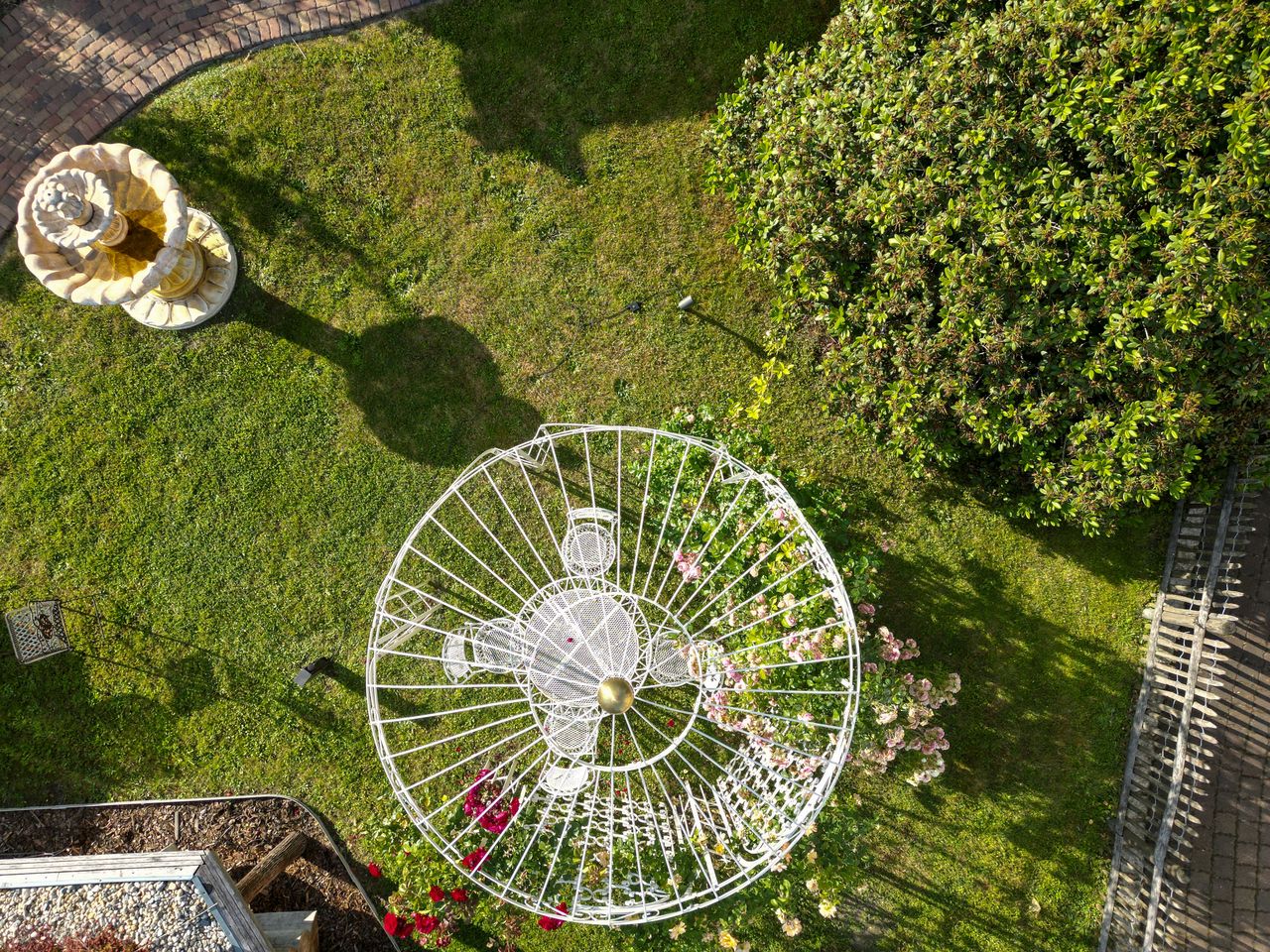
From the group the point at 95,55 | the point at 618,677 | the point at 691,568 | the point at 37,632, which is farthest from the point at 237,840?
the point at 95,55

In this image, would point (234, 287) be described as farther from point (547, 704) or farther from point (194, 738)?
point (547, 704)

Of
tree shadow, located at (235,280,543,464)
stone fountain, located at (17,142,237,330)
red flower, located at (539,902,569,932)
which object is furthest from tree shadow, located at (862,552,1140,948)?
stone fountain, located at (17,142,237,330)

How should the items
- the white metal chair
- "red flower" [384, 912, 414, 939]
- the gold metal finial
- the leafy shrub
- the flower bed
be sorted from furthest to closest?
the white metal chair → "red flower" [384, 912, 414, 939] → the flower bed → the leafy shrub → the gold metal finial

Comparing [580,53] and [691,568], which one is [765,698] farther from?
[580,53]

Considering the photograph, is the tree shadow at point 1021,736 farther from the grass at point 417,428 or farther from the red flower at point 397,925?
the red flower at point 397,925

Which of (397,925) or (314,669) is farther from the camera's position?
(314,669)

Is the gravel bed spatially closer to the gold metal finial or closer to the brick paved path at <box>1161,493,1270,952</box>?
the gold metal finial

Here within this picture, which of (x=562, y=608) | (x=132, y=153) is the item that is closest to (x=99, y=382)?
(x=132, y=153)
